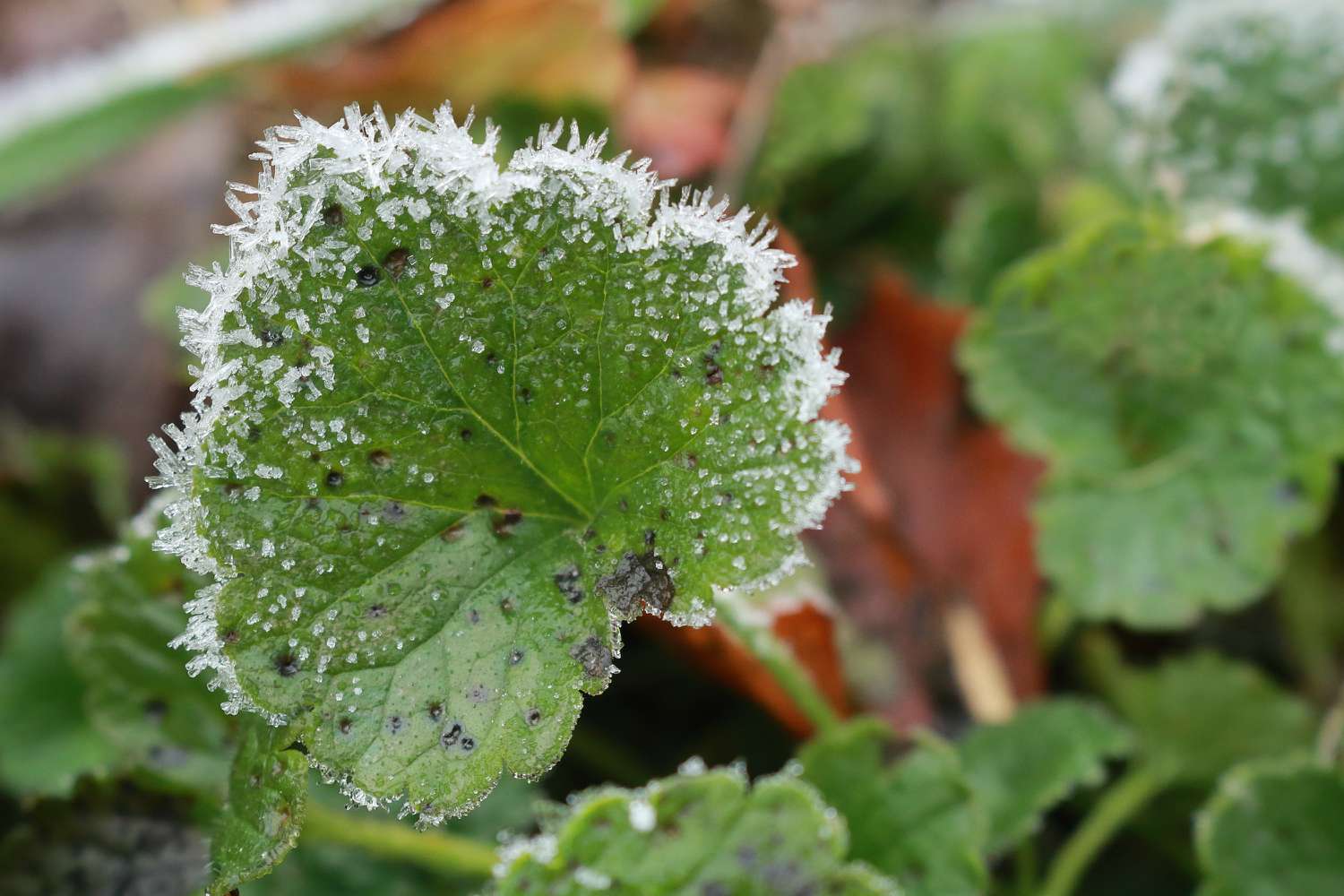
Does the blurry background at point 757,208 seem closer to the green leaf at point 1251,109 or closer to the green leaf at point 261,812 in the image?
the green leaf at point 1251,109

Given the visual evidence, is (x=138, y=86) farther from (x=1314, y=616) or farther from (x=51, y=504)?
(x=1314, y=616)

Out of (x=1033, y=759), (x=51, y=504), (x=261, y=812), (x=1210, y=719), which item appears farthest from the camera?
(x=51, y=504)

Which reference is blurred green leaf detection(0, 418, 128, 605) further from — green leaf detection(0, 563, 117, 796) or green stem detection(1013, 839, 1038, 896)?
green stem detection(1013, 839, 1038, 896)

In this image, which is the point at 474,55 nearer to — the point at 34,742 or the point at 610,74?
the point at 610,74

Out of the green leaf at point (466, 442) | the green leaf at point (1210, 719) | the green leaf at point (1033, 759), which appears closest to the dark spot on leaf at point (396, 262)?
the green leaf at point (466, 442)

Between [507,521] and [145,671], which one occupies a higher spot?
[145,671]

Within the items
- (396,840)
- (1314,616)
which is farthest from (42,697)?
(1314,616)

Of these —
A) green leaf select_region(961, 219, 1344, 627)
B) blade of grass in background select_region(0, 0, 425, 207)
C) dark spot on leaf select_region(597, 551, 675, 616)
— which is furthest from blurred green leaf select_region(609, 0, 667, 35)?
dark spot on leaf select_region(597, 551, 675, 616)
